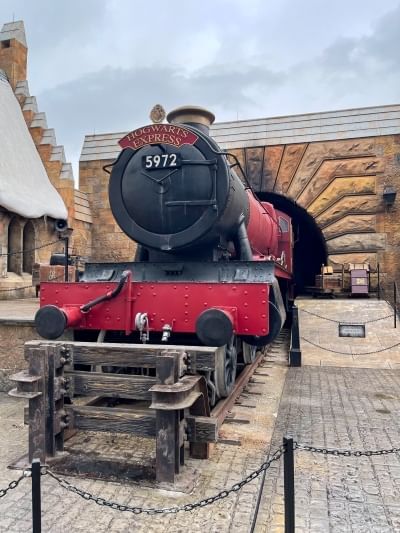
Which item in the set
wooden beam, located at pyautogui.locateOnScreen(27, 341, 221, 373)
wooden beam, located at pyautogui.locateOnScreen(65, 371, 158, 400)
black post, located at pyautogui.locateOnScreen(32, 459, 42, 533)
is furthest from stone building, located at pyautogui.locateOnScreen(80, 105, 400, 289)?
black post, located at pyautogui.locateOnScreen(32, 459, 42, 533)

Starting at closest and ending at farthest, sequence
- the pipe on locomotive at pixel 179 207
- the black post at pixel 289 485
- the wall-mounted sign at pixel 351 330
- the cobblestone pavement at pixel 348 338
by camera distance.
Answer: the black post at pixel 289 485 < the pipe on locomotive at pixel 179 207 < the cobblestone pavement at pixel 348 338 < the wall-mounted sign at pixel 351 330

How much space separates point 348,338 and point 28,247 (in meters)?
9.46

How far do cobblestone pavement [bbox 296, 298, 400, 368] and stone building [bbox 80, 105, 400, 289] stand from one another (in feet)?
7.13

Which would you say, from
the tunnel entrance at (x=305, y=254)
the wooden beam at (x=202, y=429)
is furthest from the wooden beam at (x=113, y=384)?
the tunnel entrance at (x=305, y=254)

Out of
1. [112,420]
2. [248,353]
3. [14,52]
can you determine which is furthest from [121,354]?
[14,52]

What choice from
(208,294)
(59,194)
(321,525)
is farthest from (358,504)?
(59,194)

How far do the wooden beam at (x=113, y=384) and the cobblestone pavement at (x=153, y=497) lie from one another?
60 centimetres

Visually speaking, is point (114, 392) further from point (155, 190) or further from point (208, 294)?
point (155, 190)

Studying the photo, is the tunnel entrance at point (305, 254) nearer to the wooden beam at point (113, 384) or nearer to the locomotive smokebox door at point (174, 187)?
the locomotive smokebox door at point (174, 187)

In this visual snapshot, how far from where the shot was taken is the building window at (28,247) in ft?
43.2

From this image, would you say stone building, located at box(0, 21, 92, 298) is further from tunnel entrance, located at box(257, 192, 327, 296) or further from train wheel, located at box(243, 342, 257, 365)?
train wheel, located at box(243, 342, 257, 365)

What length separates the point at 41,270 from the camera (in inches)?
456

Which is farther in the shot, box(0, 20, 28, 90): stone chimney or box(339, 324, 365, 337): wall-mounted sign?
box(0, 20, 28, 90): stone chimney

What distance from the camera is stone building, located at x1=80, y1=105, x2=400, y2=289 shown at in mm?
11375
